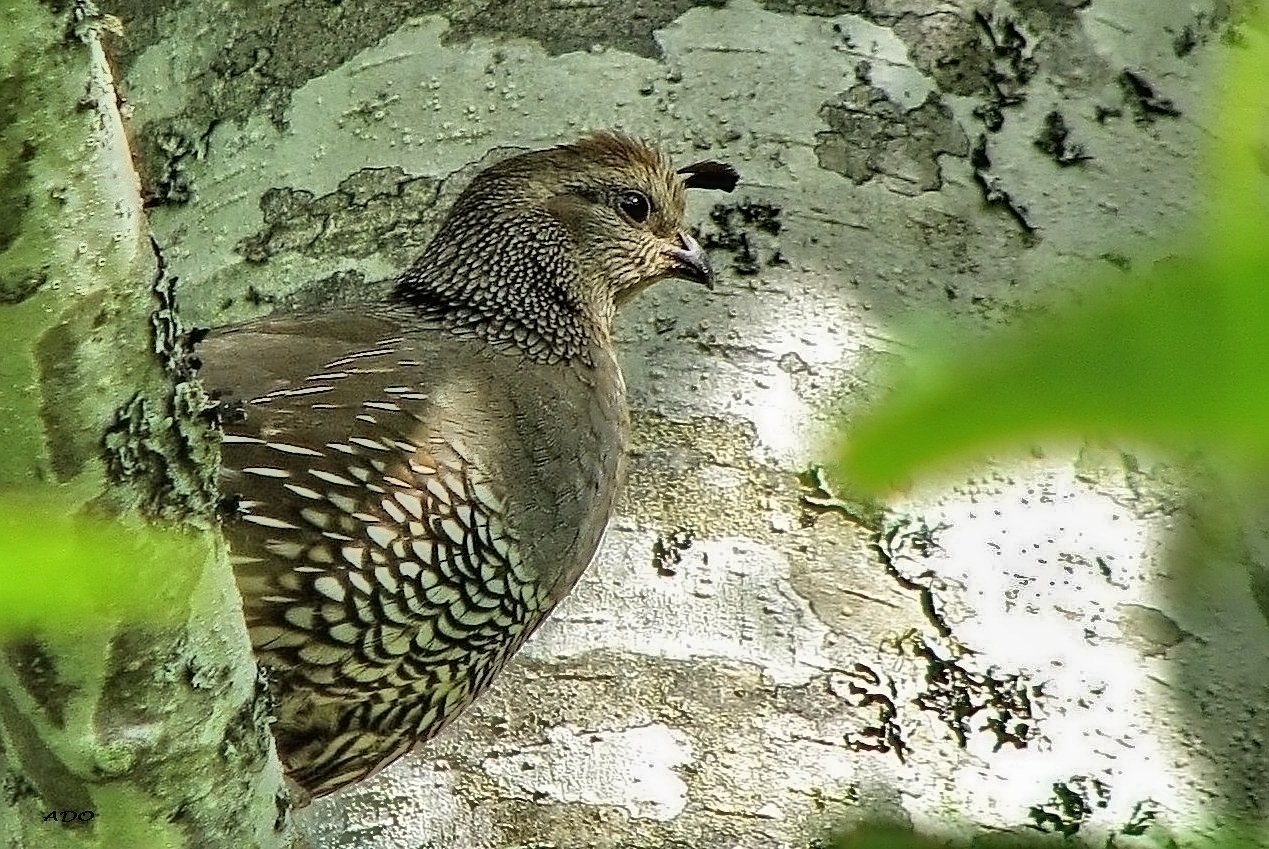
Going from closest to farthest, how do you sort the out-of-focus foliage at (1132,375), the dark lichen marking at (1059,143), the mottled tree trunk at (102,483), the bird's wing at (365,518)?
the out-of-focus foliage at (1132,375) < the mottled tree trunk at (102,483) < the bird's wing at (365,518) < the dark lichen marking at (1059,143)

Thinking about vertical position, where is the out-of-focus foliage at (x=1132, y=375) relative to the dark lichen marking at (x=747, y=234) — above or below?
above

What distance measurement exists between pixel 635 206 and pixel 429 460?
876mm

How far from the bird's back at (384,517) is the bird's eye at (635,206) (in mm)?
500

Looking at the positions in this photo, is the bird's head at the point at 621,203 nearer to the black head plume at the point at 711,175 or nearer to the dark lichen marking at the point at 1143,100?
the black head plume at the point at 711,175

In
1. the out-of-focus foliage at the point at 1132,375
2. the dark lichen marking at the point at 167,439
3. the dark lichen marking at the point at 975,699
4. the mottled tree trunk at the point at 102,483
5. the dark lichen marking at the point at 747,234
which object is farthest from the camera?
the dark lichen marking at the point at 747,234

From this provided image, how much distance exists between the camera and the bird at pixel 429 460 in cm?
240

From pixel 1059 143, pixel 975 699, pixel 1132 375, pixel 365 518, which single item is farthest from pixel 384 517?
pixel 1132 375

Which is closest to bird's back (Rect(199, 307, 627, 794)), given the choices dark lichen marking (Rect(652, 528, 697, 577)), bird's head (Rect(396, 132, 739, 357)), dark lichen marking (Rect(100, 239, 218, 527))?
dark lichen marking (Rect(652, 528, 697, 577))

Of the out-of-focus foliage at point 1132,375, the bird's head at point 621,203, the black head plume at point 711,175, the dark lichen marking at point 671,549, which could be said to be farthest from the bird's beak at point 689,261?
the out-of-focus foliage at point 1132,375

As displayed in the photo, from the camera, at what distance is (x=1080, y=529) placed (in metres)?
2.50

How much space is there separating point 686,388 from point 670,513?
24cm

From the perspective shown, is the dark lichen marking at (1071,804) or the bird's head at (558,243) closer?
the dark lichen marking at (1071,804)

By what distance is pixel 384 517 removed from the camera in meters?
2.44

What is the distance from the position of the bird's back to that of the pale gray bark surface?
163 mm
